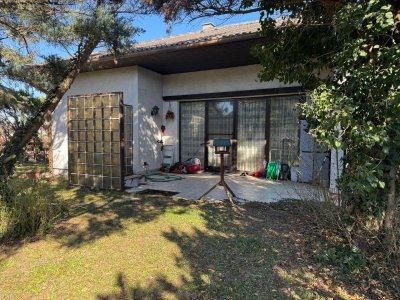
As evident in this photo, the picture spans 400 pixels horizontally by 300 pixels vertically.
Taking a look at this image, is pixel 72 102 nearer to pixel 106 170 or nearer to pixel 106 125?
pixel 106 125

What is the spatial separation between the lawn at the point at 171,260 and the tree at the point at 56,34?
1.27m

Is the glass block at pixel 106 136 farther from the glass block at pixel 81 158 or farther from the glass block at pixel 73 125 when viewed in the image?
the glass block at pixel 73 125

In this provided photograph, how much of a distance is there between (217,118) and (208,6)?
527cm

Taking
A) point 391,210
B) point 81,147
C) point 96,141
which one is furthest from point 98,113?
point 391,210

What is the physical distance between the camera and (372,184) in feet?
7.36

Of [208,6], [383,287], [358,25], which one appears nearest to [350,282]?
[383,287]

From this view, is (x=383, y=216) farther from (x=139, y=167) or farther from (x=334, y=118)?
(x=139, y=167)

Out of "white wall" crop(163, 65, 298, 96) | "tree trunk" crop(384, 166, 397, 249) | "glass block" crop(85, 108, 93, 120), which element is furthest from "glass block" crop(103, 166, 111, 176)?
"tree trunk" crop(384, 166, 397, 249)

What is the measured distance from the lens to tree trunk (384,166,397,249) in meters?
2.62

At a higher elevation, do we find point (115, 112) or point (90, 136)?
point (115, 112)

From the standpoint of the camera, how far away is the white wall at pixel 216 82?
315 inches

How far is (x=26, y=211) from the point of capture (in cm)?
343

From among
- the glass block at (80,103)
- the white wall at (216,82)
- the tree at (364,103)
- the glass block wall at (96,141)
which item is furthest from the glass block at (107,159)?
the tree at (364,103)

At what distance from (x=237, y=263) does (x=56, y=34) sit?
354cm
